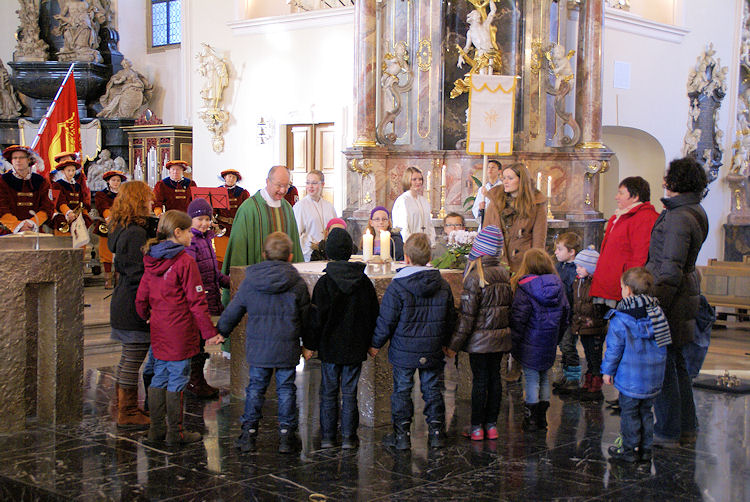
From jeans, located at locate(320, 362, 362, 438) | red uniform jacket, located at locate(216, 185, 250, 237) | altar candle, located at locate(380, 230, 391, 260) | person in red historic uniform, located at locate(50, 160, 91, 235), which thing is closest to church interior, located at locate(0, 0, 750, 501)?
jeans, located at locate(320, 362, 362, 438)

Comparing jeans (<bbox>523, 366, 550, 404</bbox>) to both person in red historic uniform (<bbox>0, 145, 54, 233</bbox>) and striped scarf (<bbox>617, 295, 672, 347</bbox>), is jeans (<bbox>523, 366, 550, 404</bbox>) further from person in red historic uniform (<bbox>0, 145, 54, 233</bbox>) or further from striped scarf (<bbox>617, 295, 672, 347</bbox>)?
person in red historic uniform (<bbox>0, 145, 54, 233</bbox>)

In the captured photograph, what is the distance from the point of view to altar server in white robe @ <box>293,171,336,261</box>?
8.41 metres

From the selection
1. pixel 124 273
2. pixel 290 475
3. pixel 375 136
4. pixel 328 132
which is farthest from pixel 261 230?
pixel 328 132

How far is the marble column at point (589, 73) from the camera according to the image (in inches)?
497

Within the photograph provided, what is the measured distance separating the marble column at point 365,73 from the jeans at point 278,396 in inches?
289

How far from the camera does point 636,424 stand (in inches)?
197

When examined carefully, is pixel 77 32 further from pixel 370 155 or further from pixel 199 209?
pixel 199 209

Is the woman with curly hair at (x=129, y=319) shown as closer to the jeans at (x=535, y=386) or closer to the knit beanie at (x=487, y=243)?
the knit beanie at (x=487, y=243)

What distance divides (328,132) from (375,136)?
3.20 metres

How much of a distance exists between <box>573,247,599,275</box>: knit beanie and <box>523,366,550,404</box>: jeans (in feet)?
4.03

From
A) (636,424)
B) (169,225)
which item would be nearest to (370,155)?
(169,225)

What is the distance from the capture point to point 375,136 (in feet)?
40.3

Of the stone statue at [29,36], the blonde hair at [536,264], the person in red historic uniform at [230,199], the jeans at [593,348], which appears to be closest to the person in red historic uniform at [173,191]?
the person in red historic uniform at [230,199]

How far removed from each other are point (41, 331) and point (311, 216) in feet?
10.9
